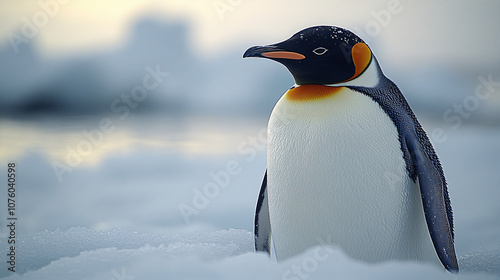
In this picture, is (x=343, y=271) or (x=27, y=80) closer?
(x=343, y=271)

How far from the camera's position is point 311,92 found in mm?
1464

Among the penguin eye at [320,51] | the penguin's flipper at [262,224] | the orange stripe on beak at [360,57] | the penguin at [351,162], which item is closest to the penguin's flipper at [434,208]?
the penguin at [351,162]

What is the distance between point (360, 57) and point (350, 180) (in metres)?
0.36

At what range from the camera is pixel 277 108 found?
5.09ft

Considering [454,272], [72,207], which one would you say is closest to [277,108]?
[454,272]

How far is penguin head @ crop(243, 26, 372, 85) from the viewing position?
1414 mm

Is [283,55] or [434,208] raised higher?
[283,55]

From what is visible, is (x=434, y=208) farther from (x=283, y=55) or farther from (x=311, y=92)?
(x=283, y=55)

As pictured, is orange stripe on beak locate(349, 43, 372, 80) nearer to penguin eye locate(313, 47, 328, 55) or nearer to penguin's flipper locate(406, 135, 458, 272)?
penguin eye locate(313, 47, 328, 55)

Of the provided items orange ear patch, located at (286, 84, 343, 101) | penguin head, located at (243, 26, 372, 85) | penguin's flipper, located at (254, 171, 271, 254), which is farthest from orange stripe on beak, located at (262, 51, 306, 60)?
penguin's flipper, located at (254, 171, 271, 254)

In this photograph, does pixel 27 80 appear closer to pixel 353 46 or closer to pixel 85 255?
pixel 85 255

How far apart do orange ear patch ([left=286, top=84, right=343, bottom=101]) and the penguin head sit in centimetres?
2

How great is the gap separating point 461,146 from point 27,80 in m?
1.88

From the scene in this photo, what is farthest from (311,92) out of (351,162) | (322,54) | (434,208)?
(434,208)
